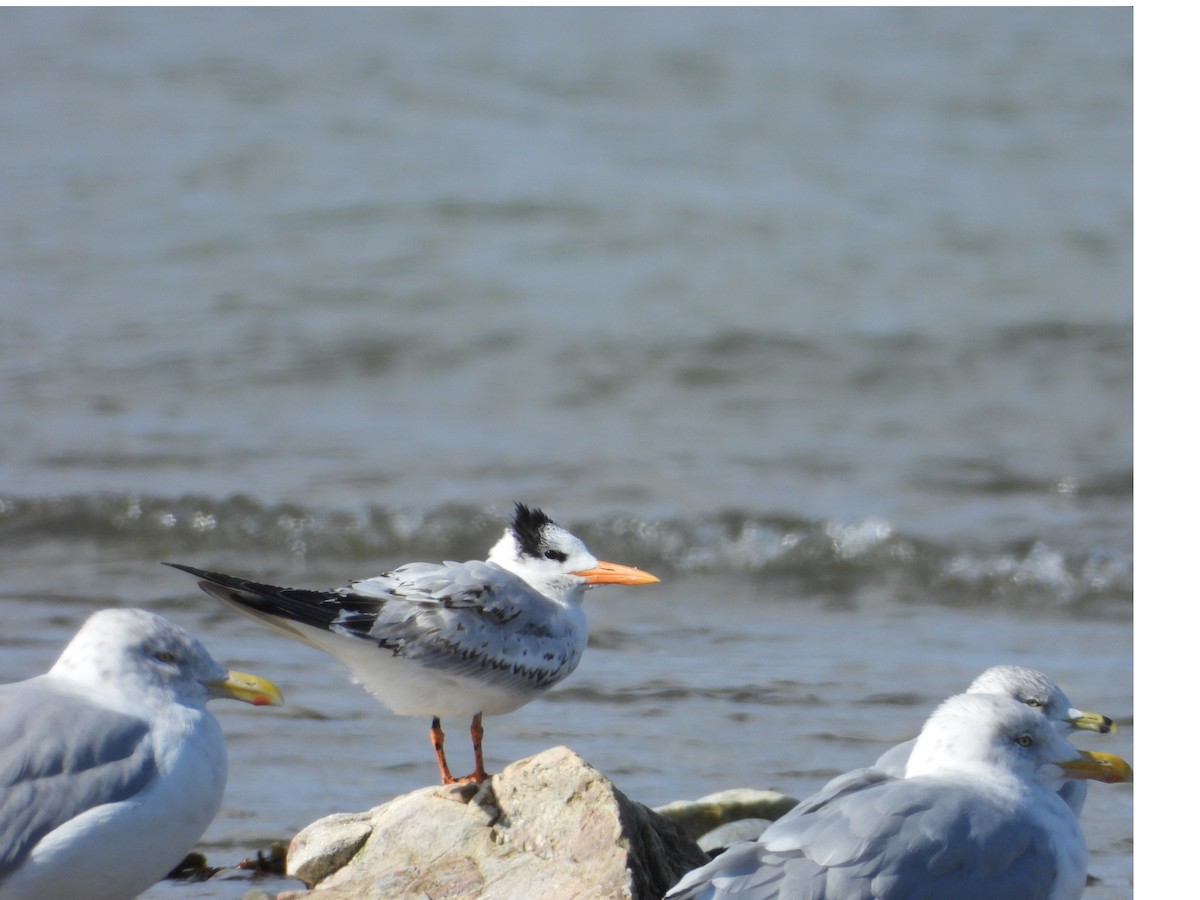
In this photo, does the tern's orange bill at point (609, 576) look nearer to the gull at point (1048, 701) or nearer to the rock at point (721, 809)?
the rock at point (721, 809)

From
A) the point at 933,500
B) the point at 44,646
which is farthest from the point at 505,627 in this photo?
the point at 933,500

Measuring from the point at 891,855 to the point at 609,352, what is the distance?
8.46 metres

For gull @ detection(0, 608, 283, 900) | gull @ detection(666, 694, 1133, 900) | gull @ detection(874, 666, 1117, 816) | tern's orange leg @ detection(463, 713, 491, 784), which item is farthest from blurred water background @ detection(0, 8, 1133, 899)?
gull @ detection(0, 608, 283, 900)

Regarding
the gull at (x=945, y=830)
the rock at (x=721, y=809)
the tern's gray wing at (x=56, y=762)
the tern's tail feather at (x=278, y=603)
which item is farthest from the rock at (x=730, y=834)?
the tern's gray wing at (x=56, y=762)

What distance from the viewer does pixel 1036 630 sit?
7.88 meters

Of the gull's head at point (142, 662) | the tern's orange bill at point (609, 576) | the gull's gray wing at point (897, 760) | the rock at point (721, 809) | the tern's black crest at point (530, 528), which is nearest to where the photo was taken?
the gull's head at point (142, 662)

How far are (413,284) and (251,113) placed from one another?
346cm

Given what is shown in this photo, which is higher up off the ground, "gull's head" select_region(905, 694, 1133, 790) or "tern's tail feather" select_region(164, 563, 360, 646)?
"tern's tail feather" select_region(164, 563, 360, 646)

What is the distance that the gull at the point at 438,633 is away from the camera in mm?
4520

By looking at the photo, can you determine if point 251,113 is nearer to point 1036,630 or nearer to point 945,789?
point 1036,630

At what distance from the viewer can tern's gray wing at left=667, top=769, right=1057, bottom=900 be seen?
3584 mm

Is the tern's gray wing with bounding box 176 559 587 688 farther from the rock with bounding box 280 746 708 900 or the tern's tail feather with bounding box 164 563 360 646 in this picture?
the rock with bounding box 280 746 708 900

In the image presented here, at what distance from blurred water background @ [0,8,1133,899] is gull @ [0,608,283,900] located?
121 centimetres

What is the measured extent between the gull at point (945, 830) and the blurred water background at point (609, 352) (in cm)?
108
